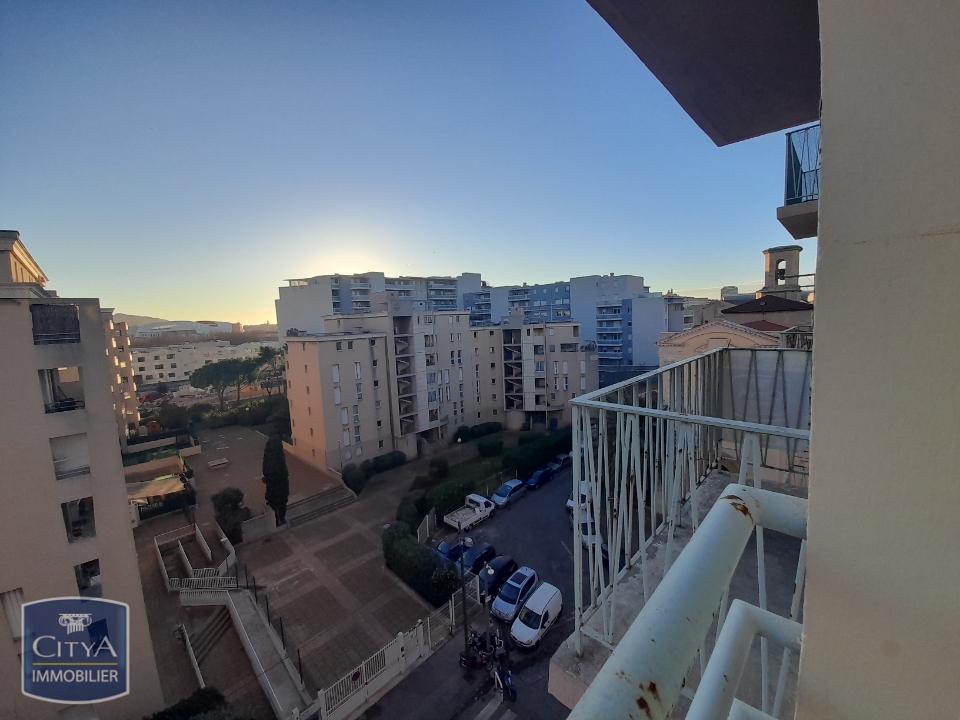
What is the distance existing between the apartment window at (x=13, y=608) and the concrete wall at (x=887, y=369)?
1068 cm

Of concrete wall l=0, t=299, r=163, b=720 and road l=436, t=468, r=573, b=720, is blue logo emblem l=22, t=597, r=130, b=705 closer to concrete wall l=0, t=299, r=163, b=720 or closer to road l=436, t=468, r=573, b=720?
concrete wall l=0, t=299, r=163, b=720

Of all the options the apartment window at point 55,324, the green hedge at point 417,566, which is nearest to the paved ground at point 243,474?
the green hedge at point 417,566

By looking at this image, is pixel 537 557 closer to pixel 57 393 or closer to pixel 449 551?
pixel 449 551

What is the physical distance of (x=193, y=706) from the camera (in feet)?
25.1

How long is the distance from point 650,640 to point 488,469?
18.6 m

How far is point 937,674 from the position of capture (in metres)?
0.59

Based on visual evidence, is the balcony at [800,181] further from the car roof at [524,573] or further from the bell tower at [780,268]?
the bell tower at [780,268]

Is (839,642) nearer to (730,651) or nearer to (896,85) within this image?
(730,651)

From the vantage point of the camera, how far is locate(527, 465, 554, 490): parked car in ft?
58.2

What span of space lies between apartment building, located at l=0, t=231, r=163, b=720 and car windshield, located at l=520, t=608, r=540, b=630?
24.6ft

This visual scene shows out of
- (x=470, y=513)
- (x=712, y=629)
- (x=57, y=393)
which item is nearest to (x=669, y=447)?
(x=712, y=629)

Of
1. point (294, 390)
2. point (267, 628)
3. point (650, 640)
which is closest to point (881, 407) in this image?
point (650, 640)

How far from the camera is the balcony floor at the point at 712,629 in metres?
2.16

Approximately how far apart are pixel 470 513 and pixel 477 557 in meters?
2.85
